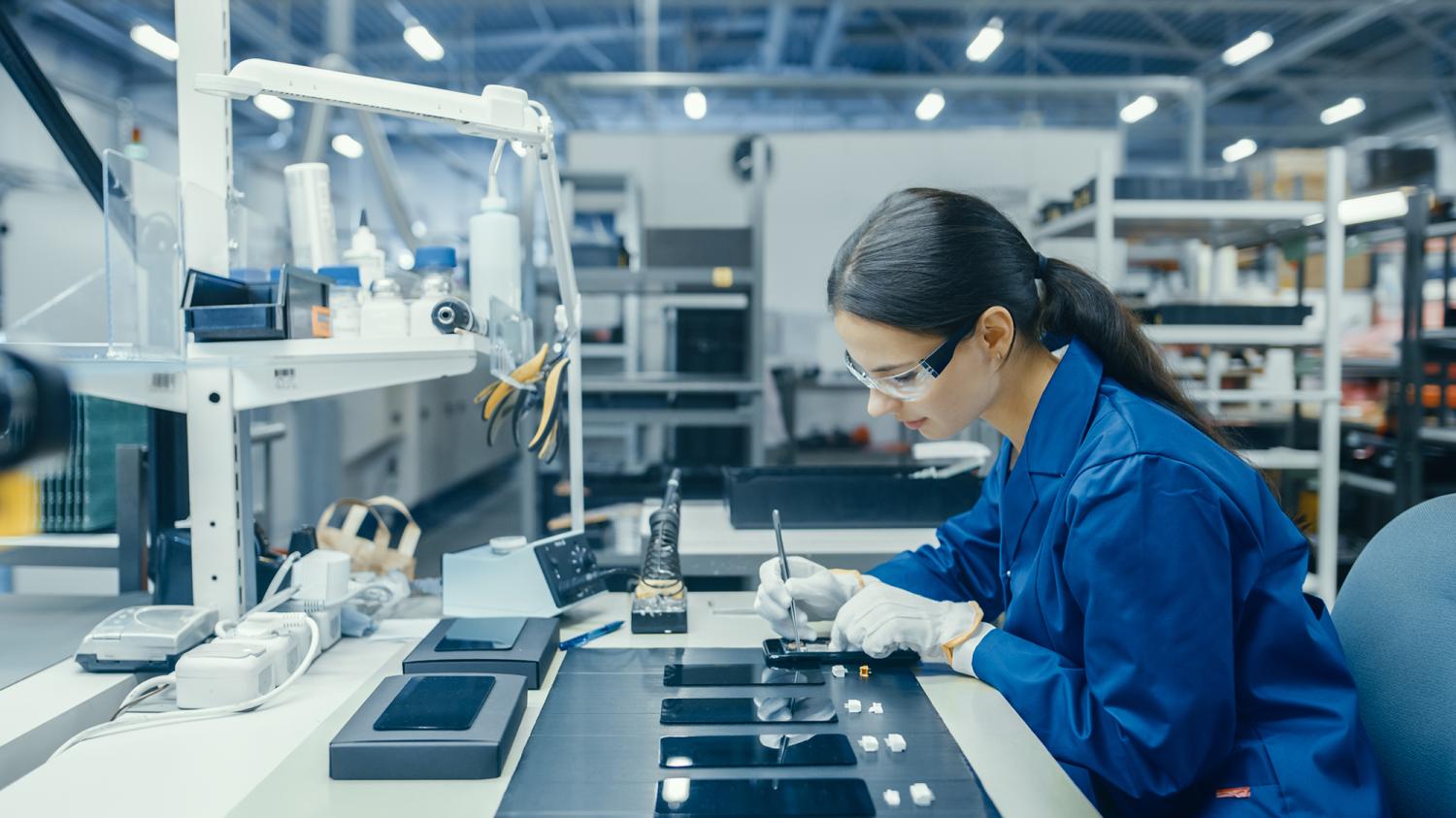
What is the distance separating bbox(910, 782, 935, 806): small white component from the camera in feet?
2.59

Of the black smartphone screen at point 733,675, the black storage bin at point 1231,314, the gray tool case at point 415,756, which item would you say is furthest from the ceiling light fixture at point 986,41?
the gray tool case at point 415,756

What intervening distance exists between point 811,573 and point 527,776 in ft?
1.88

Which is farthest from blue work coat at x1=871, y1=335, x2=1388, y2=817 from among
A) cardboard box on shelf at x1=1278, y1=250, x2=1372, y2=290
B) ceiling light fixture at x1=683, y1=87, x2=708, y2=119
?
ceiling light fixture at x1=683, y1=87, x2=708, y2=119

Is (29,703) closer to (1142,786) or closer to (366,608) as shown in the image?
(366,608)

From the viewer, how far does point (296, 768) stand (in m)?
0.87

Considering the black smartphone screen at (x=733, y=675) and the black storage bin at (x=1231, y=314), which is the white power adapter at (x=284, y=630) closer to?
the black smartphone screen at (x=733, y=675)

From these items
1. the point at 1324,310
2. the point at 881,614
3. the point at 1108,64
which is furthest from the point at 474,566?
the point at 1108,64

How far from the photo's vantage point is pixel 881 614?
Answer: 43.3 inches

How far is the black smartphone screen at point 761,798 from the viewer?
0.76 metres

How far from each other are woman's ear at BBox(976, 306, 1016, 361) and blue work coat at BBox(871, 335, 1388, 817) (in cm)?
14

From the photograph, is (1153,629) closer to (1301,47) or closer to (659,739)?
(659,739)

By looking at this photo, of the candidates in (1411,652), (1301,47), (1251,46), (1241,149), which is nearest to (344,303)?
(1411,652)

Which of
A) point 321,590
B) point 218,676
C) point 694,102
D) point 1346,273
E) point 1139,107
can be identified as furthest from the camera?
point 1139,107

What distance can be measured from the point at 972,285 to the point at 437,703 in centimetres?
72
